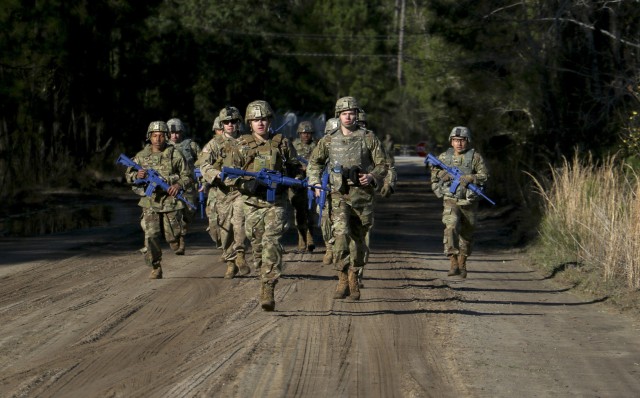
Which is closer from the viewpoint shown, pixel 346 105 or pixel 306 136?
pixel 346 105

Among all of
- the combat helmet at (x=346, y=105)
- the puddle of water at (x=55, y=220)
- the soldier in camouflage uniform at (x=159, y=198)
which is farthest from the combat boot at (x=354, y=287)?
the puddle of water at (x=55, y=220)

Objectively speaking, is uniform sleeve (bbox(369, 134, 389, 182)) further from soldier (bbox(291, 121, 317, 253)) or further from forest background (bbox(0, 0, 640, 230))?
forest background (bbox(0, 0, 640, 230))

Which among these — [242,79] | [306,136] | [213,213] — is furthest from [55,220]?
[242,79]

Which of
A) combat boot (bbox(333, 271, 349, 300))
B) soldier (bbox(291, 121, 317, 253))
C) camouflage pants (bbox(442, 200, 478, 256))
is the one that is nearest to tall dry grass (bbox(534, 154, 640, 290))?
camouflage pants (bbox(442, 200, 478, 256))

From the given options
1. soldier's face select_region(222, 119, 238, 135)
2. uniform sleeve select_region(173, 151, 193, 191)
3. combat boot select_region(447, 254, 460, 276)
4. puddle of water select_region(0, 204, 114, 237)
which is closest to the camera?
soldier's face select_region(222, 119, 238, 135)

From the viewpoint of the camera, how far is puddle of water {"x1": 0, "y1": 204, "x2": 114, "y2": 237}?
2287 cm

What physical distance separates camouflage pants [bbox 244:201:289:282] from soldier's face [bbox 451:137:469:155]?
4.38 metres

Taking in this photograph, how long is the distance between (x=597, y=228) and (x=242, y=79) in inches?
1455

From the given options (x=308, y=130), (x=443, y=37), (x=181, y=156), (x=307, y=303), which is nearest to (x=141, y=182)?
(x=181, y=156)

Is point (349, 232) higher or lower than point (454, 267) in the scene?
higher

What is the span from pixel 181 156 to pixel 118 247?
4.94 meters

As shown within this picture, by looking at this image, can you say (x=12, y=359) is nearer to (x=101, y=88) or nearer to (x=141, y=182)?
(x=141, y=182)

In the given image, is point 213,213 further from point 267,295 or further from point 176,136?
point 267,295

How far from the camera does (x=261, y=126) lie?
38.2 ft
